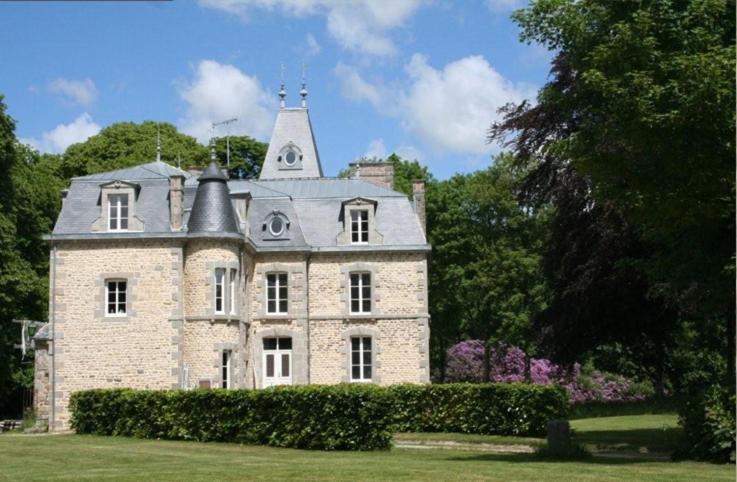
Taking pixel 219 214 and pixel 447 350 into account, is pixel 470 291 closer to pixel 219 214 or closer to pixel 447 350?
pixel 447 350

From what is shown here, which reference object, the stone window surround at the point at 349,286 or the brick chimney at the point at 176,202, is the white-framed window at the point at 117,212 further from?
the stone window surround at the point at 349,286

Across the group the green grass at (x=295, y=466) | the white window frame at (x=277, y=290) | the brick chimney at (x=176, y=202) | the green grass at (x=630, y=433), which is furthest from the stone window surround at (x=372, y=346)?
the green grass at (x=295, y=466)

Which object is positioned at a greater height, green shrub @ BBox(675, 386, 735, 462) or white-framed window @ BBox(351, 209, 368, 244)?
white-framed window @ BBox(351, 209, 368, 244)

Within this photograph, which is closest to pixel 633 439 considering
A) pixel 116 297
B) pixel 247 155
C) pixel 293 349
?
pixel 293 349

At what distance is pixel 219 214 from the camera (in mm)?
32062

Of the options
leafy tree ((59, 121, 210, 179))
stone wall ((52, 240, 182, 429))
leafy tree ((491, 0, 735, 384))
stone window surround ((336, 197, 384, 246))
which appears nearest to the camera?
leafy tree ((491, 0, 735, 384))

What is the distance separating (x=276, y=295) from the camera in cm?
3609

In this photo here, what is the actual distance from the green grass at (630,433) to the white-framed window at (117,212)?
47.5 ft

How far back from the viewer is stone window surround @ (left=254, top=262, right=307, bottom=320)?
35.8 metres

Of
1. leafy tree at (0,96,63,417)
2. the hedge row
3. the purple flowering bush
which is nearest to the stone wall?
the hedge row

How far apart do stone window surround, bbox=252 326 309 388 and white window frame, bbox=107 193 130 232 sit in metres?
6.23

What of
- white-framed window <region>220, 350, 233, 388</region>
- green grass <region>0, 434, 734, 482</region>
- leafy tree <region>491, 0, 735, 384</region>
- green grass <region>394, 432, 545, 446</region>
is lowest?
Answer: green grass <region>394, 432, 545, 446</region>

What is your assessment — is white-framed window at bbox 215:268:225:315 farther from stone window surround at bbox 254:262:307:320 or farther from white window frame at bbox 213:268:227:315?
stone window surround at bbox 254:262:307:320

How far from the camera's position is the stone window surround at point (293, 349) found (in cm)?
3547
